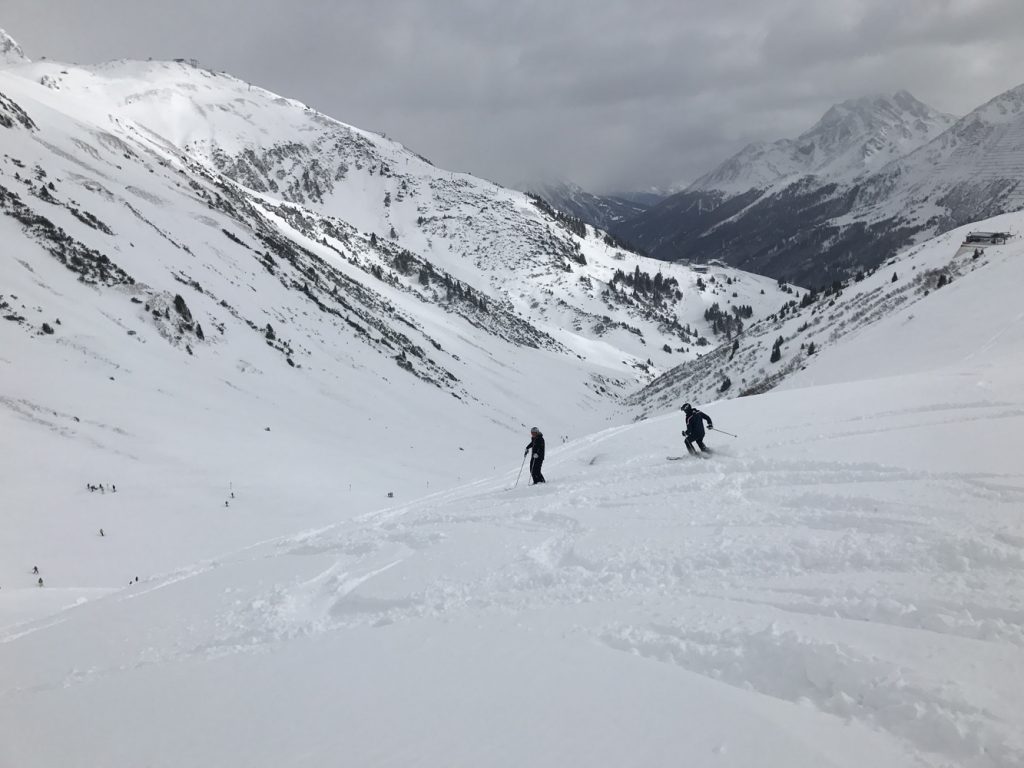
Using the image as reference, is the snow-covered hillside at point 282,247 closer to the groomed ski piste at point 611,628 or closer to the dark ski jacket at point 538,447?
the dark ski jacket at point 538,447

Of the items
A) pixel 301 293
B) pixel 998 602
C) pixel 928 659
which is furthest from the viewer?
pixel 301 293

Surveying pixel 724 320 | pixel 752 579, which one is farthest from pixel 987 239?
pixel 724 320

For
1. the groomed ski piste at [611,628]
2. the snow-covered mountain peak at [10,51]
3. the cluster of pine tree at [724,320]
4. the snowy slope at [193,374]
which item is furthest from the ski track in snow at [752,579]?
the snow-covered mountain peak at [10,51]

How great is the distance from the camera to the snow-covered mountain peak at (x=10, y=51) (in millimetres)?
186250

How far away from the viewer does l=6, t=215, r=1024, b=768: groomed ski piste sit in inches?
208

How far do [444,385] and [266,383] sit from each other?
74.5 feet

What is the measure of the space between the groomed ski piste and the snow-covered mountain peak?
839 ft

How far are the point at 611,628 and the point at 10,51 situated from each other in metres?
279

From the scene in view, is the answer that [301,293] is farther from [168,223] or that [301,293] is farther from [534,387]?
[534,387]

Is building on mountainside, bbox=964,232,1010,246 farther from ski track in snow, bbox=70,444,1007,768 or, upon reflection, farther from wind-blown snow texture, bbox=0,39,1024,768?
ski track in snow, bbox=70,444,1007,768

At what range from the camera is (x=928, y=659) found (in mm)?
5699

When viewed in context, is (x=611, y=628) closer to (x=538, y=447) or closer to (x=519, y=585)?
(x=519, y=585)

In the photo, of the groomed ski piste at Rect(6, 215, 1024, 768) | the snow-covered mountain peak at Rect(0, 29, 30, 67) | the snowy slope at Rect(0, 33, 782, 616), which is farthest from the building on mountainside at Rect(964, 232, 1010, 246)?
the snow-covered mountain peak at Rect(0, 29, 30, 67)

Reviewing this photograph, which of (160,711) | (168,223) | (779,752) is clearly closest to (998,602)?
(779,752)
